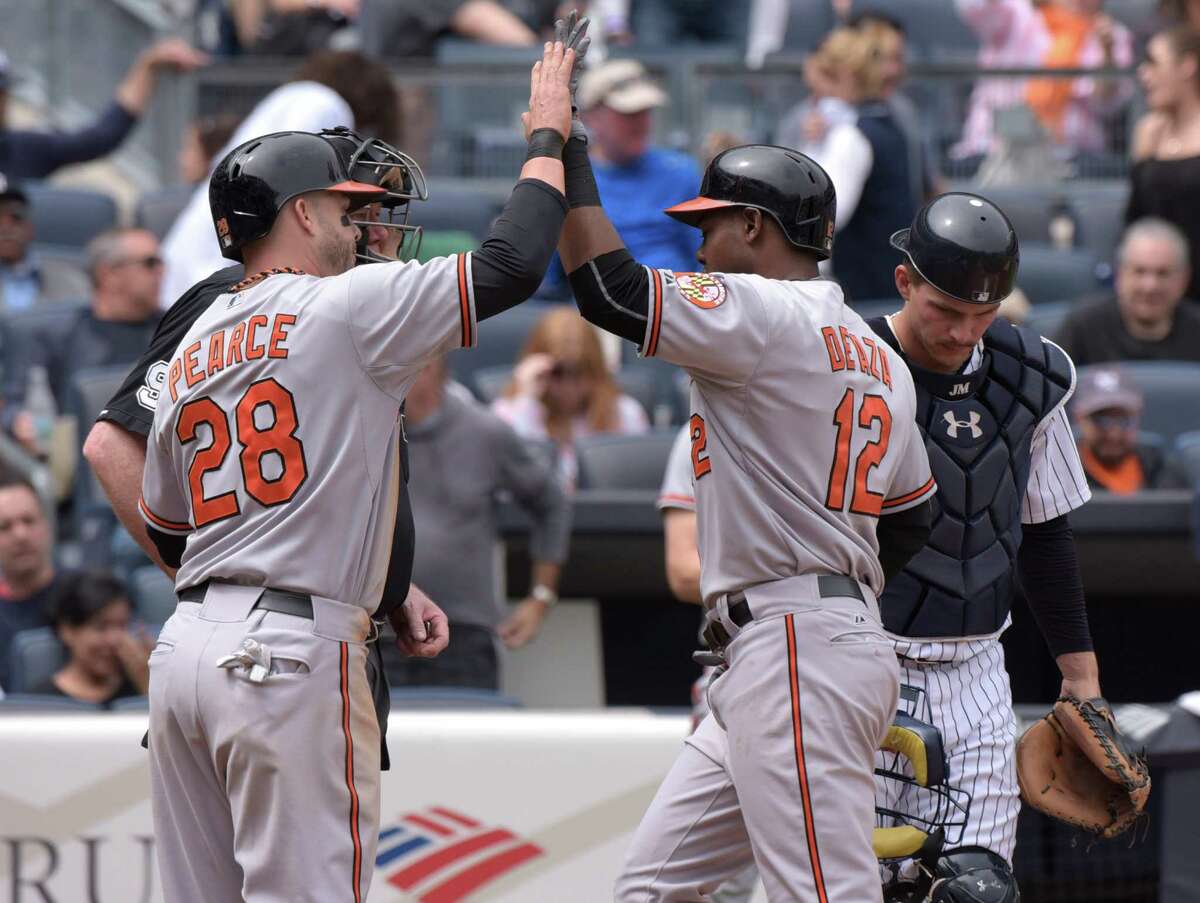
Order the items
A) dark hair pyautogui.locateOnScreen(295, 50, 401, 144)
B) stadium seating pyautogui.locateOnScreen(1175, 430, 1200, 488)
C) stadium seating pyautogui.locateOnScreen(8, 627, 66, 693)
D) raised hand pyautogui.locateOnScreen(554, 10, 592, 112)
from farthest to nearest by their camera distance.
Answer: dark hair pyautogui.locateOnScreen(295, 50, 401, 144) → stadium seating pyautogui.locateOnScreen(1175, 430, 1200, 488) → stadium seating pyautogui.locateOnScreen(8, 627, 66, 693) → raised hand pyautogui.locateOnScreen(554, 10, 592, 112)

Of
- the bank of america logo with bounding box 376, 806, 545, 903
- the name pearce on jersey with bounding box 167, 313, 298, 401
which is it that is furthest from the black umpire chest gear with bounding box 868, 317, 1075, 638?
the bank of america logo with bounding box 376, 806, 545, 903

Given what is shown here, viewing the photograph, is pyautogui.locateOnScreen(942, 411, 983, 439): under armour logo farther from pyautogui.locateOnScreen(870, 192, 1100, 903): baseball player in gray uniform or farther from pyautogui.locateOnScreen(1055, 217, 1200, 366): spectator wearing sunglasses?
pyautogui.locateOnScreen(1055, 217, 1200, 366): spectator wearing sunglasses

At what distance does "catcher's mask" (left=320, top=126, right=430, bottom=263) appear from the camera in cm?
353

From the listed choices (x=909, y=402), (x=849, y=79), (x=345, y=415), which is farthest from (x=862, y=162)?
(x=345, y=415)

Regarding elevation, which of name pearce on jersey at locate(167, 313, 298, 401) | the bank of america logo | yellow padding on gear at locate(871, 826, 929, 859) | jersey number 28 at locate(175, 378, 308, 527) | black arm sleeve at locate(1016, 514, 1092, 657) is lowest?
the bank of america logo

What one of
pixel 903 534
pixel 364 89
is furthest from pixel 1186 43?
pixel 903 534

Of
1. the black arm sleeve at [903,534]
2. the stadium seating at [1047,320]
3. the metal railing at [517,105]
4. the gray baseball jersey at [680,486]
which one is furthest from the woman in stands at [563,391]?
the black arm sleeve at [903,534]

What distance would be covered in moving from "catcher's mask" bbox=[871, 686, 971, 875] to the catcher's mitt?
0.29 metres

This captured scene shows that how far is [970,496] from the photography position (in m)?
3.77

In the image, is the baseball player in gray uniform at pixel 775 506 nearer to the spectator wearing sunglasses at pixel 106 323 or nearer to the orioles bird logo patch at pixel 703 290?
the orioles bird logo patch at pixel 703 290

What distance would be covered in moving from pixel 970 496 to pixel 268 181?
4.89 ft

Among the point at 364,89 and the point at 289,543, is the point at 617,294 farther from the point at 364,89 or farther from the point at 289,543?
the point at 364,89

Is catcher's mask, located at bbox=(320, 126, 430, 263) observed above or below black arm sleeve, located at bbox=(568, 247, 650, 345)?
above

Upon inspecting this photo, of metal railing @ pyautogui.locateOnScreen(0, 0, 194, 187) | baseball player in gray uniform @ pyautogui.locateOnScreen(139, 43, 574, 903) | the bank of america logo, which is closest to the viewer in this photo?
baseball player in gray uniform @ pyautogui.locateOnScreen(139, 43, 574, 903)
